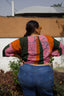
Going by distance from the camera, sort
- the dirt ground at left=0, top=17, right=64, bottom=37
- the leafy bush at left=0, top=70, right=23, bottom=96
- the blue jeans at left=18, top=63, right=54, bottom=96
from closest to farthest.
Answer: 1. the blue jeans at left=18, top=63, right=54, bottom=96
2. the leafy bush at left=0, top=70, right=23, bottom=96
3. the dirt ground at left=0, top=17, right=64, bottom=37

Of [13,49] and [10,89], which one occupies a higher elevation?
[13,49]

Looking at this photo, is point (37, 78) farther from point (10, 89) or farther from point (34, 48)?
point (10, 89)

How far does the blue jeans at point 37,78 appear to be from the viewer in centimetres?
183

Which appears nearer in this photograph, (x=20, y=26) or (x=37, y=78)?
(x=37, y=78)

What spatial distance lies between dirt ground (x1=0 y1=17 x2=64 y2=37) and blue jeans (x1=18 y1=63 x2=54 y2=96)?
4332 mm

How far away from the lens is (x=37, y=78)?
71.9 inches

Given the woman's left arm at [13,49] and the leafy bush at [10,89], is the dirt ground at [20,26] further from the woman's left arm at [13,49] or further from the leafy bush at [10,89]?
the woman's left arm at [13,49]

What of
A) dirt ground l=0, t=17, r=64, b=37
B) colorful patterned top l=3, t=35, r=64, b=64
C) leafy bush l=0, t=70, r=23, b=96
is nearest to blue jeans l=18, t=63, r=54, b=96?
colorful patterned top l=3, t=35, r=64, b=64

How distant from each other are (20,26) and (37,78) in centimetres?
459

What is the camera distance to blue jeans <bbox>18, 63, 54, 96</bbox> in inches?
72.1

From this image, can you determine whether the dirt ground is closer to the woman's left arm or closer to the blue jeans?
the woman's left arm

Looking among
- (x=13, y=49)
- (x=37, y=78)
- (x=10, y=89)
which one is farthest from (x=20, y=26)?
(x=37, y=78)

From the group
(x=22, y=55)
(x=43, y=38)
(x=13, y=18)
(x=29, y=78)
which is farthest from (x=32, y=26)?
(x=13, y=18)

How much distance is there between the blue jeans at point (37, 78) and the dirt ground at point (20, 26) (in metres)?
4.33
